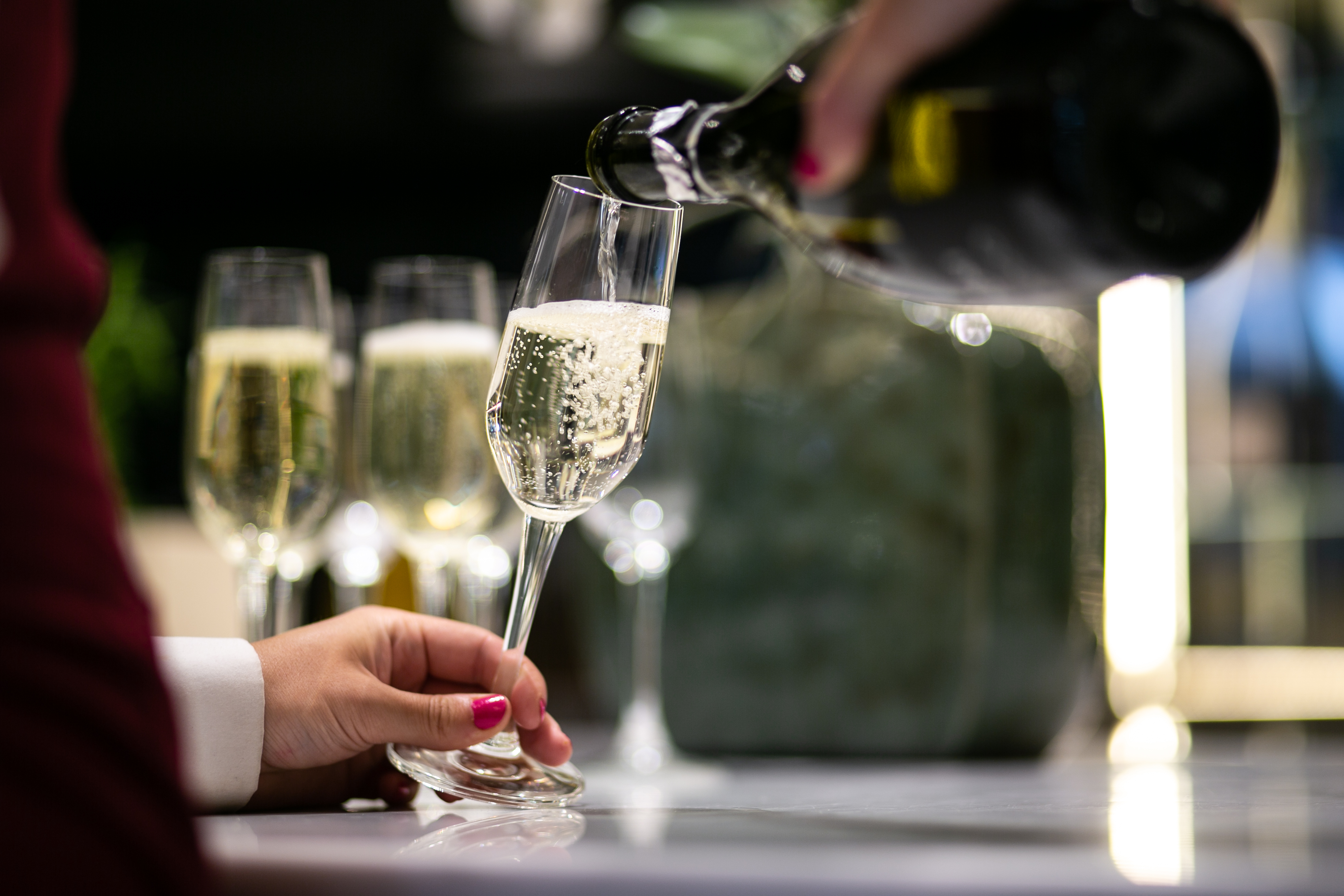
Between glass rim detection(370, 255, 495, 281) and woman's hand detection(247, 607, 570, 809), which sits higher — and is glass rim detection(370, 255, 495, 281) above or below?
above

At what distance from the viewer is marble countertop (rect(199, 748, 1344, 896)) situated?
392mm

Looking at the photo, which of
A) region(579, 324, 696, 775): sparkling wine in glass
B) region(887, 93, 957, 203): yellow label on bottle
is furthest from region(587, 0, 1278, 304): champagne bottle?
region(579, 324, 696, 775): sparkling wine in glass

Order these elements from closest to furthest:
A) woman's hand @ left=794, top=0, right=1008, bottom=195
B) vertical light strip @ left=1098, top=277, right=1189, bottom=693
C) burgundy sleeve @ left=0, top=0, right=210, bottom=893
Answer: burgundy sleeve @ left=0, top=0, right=210, bottom=893 → woman's hand @ left=794, top=0, right=1008, bottom=195 → vertical light strip @ left=1098, top=277, right=1189, bottom=693

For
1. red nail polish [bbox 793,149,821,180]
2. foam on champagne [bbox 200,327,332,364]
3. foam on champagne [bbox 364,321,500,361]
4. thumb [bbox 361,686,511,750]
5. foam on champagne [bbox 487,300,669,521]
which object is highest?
red nail polish [bbox 793,149,821,180]

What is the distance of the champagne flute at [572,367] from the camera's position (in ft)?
1.82

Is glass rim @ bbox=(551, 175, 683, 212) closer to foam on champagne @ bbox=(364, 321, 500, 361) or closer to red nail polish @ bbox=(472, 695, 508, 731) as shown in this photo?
red nail polish @ bbox=(472, 695, 508, 731)

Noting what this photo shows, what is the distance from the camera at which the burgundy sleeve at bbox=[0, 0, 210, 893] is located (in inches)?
11.9

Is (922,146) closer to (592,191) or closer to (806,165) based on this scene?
(806,165)

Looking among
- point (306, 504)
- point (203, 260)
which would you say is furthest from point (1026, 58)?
point (203, 260)

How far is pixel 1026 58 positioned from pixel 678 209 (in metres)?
0.29

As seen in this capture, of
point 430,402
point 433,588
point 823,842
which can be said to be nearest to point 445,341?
point 430,402


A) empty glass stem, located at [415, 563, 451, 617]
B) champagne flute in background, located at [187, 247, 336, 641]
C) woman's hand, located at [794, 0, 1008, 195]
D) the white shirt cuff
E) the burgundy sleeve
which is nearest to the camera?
the burgundy sleeve

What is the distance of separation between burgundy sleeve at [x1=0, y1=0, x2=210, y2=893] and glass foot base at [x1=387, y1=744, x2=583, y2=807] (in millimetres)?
257

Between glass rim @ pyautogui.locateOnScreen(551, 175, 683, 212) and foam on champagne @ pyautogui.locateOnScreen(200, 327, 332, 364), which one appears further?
foam on champagne @ pyautogui.locateOnScreen(200, 327, 332, 364)
